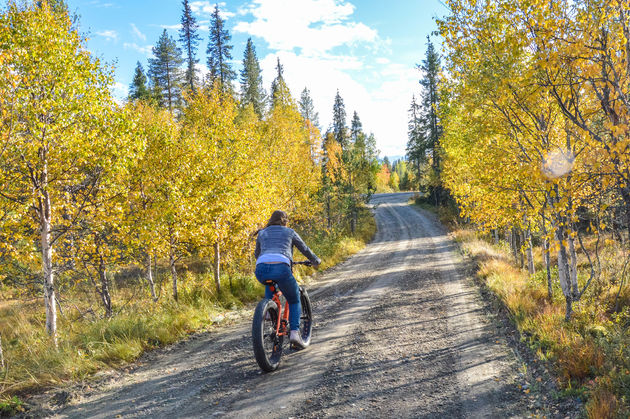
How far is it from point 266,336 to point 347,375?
4.18ft

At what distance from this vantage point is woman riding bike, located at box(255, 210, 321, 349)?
5.05 meters

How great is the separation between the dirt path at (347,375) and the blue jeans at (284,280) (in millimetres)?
713

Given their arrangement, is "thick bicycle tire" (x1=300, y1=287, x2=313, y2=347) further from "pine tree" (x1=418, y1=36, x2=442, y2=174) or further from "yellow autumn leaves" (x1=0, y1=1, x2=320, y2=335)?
"pine tree" (x1=418, y1=36, x2=442, y2=174)

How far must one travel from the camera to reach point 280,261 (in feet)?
16.5

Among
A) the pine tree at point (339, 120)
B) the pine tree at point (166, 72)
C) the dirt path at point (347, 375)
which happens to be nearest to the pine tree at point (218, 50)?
the pine tree at point (166, 72)

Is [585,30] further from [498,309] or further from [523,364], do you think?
[498,309]

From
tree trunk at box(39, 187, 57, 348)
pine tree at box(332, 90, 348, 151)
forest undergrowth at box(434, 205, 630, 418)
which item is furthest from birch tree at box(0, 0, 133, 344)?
pine tree at box(332, 90, 348, 151)

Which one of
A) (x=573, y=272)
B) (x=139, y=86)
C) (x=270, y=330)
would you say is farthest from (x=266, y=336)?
(x=139, y=86)

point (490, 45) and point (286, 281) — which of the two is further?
point (490, 45)

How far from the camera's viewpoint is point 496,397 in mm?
4078

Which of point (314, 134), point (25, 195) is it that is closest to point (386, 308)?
point (25, 195)

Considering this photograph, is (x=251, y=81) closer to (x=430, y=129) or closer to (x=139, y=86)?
(x=139, y=86)

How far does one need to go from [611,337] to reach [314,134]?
2810 centimetres

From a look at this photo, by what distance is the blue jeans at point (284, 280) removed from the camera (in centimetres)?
505
